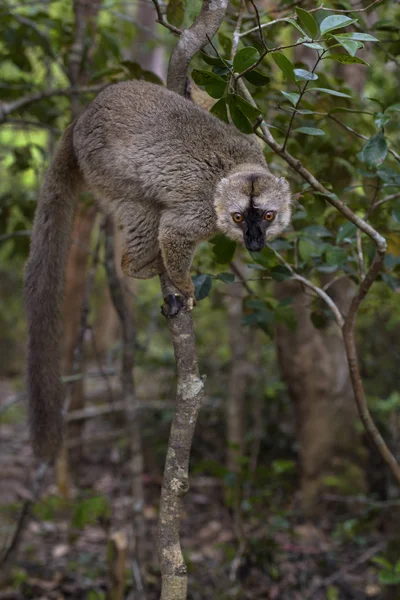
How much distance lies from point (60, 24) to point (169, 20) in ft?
5.29

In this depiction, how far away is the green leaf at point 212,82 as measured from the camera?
213 centimetres

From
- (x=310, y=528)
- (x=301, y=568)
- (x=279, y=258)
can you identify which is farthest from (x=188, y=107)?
(x=310, y=528)

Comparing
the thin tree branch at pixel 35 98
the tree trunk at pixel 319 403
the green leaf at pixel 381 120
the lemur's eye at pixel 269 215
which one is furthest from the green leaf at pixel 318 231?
the tree trunk at pixel 319 403

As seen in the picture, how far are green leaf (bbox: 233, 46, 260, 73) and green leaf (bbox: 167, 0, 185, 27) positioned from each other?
3.20 feet

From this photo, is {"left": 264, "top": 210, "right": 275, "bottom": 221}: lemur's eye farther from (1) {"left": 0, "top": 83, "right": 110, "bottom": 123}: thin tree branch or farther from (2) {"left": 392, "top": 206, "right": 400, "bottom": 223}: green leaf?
(1) {"left": 0, "top": 83, "right": 110, "bottom": 123}: thin tree branch

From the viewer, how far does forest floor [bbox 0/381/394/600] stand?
4.42 metres

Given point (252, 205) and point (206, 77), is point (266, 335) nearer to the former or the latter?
point (252, 205)

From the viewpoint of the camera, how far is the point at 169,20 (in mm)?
2918

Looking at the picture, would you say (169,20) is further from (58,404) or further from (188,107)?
(58,404)

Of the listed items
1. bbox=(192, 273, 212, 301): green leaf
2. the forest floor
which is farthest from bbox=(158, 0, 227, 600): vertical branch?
the forest floor

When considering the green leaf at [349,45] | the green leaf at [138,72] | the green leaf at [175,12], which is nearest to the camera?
the green leaf at [349,45]

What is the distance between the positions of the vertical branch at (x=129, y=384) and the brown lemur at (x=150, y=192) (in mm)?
689

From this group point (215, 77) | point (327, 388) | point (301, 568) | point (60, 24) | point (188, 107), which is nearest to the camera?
point (215, 77)

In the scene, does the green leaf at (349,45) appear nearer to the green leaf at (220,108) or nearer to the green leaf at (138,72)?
the green leaf at (220,108)
